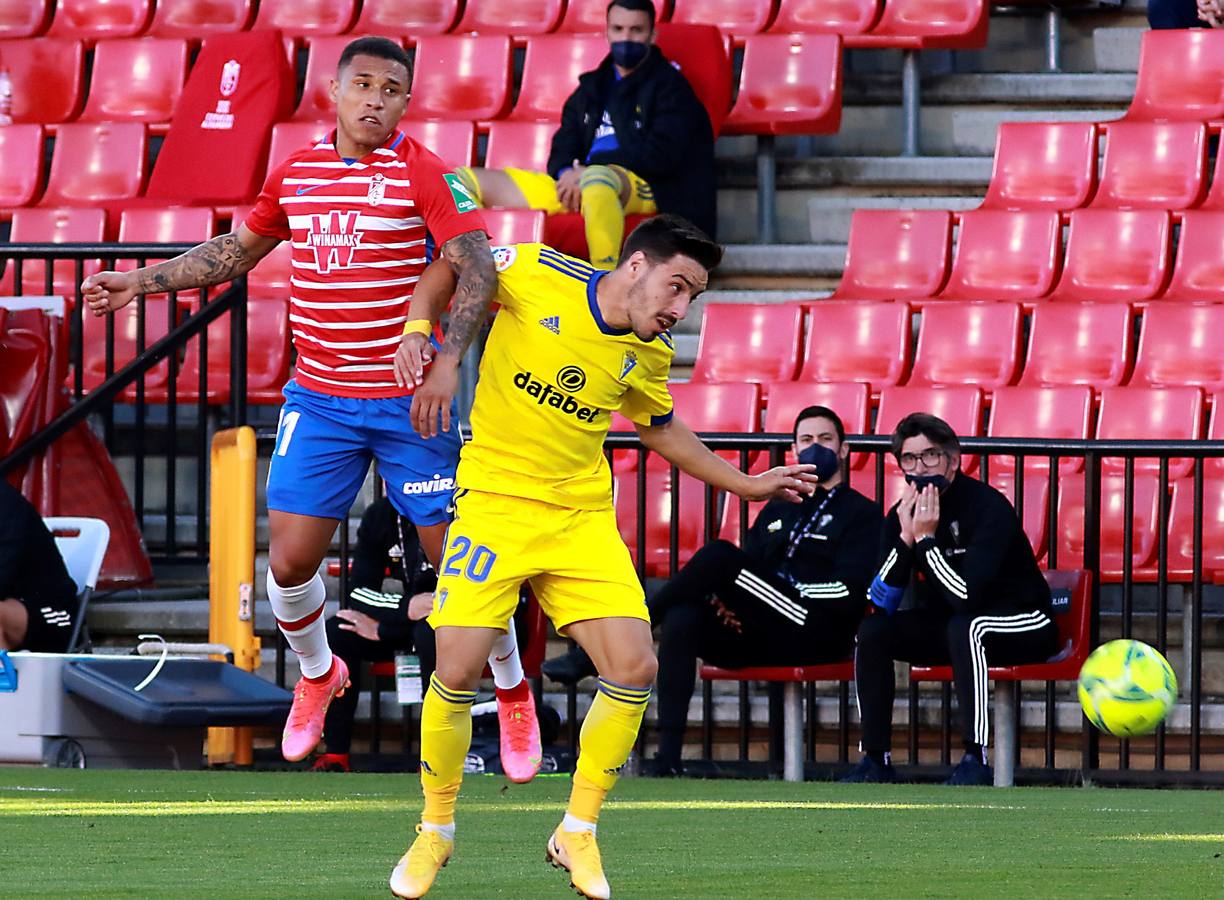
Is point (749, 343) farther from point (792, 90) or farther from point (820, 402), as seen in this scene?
point (792, 90)

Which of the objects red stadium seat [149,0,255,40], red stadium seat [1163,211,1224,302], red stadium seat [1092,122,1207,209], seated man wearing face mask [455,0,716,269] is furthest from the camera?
red stadium seat [149,0,255,40]

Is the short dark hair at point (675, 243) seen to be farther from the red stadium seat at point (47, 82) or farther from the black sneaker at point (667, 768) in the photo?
the red stadium seat at point (47, 82)

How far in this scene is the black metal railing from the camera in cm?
1041

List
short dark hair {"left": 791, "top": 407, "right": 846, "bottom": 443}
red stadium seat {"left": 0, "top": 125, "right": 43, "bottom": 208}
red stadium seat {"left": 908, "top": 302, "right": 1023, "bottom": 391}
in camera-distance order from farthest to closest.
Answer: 1. red stadium seat {"left": 0, "top": 125, "right": 43, "bottom": 208}
2. red stadium seat {"left": 908, "top": 302, "right": 1023, "bottom": 391}
3. short dark hair {"left": 791, "top": 407, "right": 846, "bottom": 443}

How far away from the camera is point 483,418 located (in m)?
5.59

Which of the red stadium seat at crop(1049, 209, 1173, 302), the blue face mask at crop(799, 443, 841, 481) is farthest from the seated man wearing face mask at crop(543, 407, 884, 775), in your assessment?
the red stadium seat at crop(1049, 209, 1173, 302)

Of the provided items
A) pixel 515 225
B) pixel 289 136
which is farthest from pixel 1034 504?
pixel 289 136

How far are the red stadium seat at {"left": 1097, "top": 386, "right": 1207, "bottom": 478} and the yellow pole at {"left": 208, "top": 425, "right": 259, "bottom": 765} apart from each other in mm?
3864

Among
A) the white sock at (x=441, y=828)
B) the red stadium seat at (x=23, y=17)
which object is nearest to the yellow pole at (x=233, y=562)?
the white sock at (x=441, y=828)

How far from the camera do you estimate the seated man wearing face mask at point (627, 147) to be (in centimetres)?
1164

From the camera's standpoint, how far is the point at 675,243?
5.29 metres

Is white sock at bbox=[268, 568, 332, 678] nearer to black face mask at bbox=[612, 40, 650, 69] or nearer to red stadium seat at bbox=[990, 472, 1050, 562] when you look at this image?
red stadium seat at bbox=[990, 472, 1050, 562]

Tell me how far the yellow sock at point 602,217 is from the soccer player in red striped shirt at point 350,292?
4356mm

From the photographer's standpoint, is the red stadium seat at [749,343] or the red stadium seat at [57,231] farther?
the red stadium seat at [57,231]
